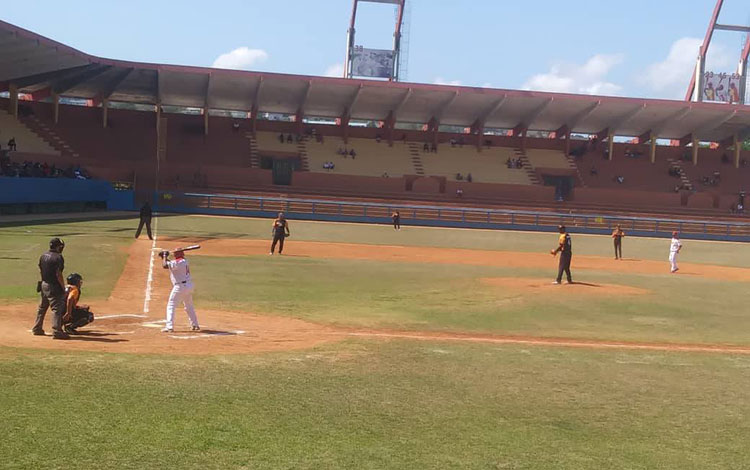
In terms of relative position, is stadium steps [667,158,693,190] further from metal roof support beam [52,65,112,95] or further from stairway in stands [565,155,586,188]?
metal roof support beam [52,65,112,95]

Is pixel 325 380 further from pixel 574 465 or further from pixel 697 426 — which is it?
pixel 697 426

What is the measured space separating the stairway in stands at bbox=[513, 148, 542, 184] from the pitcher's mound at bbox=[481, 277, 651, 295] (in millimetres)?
42746

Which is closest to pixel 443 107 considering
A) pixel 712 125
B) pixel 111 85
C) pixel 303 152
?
pixel 303 152

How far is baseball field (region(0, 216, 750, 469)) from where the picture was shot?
7.20m

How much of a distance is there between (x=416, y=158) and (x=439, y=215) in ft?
40.6

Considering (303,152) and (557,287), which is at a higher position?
(303,152)

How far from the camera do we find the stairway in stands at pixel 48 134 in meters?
58.2

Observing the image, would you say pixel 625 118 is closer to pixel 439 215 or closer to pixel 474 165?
pixel 474 165

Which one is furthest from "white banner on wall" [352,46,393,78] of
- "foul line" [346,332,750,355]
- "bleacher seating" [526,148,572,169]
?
"foul line" [346,332,750,355]

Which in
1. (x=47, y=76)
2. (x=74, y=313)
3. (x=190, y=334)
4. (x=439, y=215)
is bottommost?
(x=190, y=334)

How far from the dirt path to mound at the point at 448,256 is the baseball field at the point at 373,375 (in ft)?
24.4

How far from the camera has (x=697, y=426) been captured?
8.54 m

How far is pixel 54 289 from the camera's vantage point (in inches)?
482

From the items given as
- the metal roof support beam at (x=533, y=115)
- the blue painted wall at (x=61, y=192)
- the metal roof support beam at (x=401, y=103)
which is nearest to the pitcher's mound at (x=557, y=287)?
the blue painted wall at (x=61, y=192)
